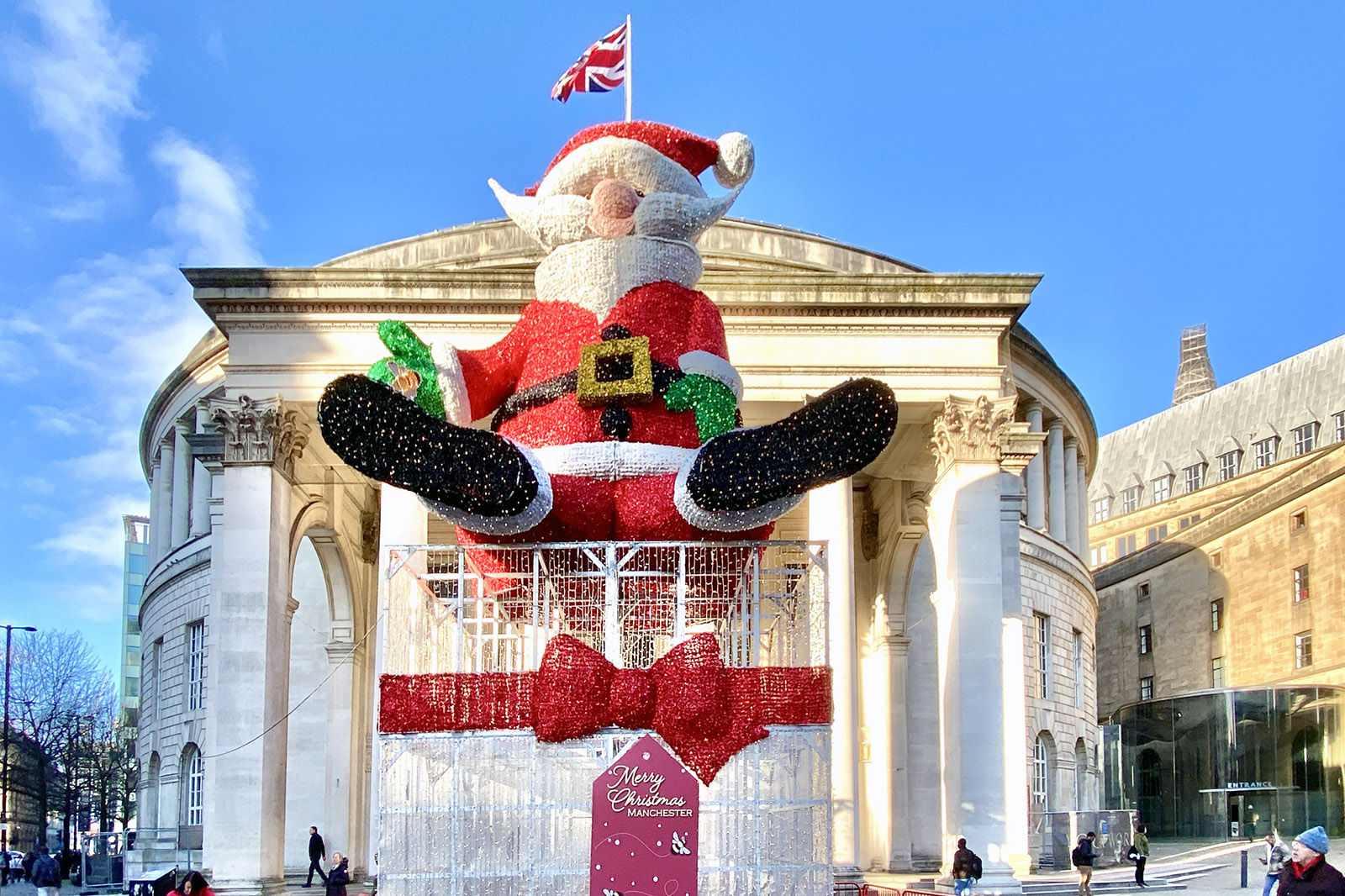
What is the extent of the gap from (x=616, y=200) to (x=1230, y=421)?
7744cm

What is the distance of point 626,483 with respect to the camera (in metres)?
13.3

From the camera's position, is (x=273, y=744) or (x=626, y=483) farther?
(x=273, y=744)

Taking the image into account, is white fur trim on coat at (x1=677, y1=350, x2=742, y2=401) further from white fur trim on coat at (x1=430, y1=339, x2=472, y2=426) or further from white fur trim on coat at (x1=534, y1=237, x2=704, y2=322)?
white fur trim on coat at (x1=430, y1=339, x2=472, y2=426)

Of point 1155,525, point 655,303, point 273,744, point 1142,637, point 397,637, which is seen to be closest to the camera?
point 655,303

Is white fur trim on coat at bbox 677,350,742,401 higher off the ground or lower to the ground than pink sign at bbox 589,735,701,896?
higher

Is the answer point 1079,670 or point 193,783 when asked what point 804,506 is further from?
point 193,783

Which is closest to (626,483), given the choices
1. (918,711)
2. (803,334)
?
(803,334)

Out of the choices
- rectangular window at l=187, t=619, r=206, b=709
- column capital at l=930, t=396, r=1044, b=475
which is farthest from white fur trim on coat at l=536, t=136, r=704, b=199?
rectangular window at l=187, t=619, r=206, b=709

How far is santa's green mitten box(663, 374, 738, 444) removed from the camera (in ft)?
44.1

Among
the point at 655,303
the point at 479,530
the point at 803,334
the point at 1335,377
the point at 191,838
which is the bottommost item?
the point at 191,838

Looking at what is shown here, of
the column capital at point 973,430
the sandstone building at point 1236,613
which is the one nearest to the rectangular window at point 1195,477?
the sandstone building at point 1236,613

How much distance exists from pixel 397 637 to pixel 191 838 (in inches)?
911

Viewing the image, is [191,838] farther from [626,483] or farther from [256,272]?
[626,483]

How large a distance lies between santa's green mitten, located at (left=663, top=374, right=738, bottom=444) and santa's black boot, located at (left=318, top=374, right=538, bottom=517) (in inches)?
73.9
